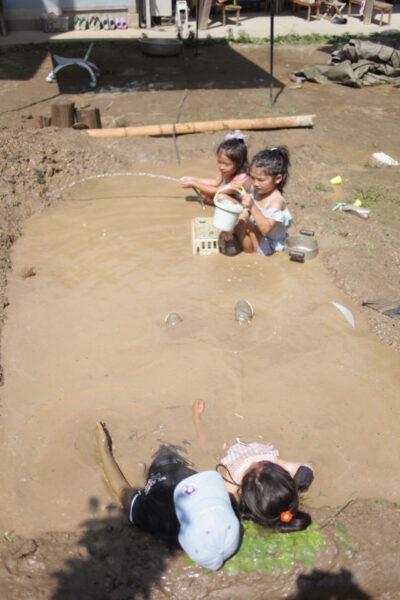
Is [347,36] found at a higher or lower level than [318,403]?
higher

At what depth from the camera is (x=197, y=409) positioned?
3.69 m

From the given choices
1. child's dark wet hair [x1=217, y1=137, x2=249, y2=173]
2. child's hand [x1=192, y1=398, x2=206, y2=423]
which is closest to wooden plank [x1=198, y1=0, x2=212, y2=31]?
child's dark wet hair [x1=217, y1=137, x2=249, y2=173]

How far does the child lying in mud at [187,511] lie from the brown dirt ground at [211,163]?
0.13 meters

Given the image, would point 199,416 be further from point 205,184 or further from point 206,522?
point 205,184

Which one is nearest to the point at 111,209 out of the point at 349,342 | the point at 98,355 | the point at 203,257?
the point at 203,257

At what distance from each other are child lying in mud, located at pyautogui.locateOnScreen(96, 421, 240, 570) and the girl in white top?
8.09 feet

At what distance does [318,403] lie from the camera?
3.76 metres

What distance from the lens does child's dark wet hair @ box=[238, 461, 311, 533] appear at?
2748 mm

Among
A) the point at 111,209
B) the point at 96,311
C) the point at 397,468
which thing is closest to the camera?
the point at 397,468

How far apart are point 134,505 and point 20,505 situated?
2.14 feet

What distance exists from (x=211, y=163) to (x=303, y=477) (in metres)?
4.76

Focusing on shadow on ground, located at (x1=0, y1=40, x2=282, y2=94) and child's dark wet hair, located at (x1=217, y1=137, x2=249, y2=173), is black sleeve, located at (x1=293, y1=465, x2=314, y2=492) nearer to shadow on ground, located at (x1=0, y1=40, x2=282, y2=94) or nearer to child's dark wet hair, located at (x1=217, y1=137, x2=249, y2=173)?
child's dark wet hair, located at (x1=217, y1=137, x2=249, y2=173)

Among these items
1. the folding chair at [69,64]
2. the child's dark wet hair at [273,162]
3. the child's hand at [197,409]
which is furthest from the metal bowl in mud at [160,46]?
the child's hand at [197,409]

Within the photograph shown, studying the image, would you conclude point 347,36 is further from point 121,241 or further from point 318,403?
point 318,403
